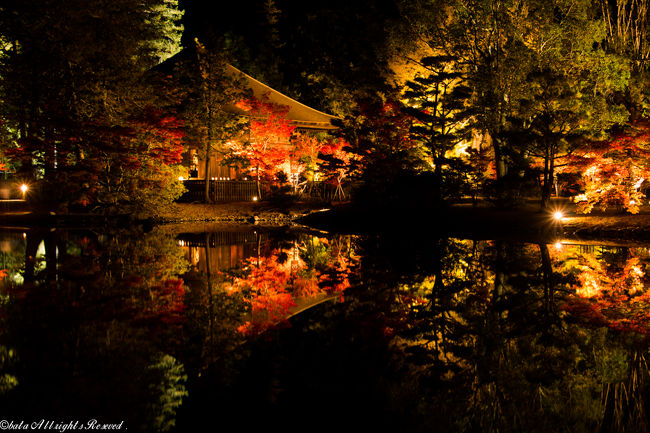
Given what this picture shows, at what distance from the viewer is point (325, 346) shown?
17.8 ft

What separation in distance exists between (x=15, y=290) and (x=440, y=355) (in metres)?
6.65

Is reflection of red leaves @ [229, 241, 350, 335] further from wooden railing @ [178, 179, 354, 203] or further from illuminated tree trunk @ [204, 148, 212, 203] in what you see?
wooden railing @ [178, 179, 354, 203]

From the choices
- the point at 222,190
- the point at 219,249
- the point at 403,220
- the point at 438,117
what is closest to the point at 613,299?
the point at 219,249

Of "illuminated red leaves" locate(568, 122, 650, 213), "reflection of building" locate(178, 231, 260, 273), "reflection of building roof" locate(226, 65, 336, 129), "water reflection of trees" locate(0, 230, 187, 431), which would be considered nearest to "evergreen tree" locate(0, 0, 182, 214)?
"reflection of building" locate(178, 231, 260, 273)

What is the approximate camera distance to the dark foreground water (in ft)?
12.8

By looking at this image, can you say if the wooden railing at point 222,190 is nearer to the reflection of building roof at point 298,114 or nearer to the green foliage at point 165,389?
the reflection of building roof at point 298,114

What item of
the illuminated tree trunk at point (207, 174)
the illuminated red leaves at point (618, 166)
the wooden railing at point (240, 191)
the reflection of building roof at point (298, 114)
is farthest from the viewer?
the reflection of building roof at point (298, 114)

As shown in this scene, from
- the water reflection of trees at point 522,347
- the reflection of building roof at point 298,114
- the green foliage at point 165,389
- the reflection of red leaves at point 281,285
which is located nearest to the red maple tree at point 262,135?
the reflection of building roof at point 298,114

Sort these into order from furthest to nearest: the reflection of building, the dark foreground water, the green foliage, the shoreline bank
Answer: the shoreline bank, the reflection of building, the dark foreground water, the green foliage

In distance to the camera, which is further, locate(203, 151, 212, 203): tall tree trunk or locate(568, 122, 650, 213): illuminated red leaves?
locate(203, 151, 212, 203): tall tree trunk

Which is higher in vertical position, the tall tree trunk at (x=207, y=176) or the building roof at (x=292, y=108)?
the building roof at (x=292, y=108)

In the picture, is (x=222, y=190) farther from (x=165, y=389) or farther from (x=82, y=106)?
(x=165, y=389)

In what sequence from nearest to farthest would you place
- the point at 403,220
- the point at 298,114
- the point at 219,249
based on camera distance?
the point at 219,249
the point at 403,220
the point at 298,114

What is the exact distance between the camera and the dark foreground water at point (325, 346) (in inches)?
154
